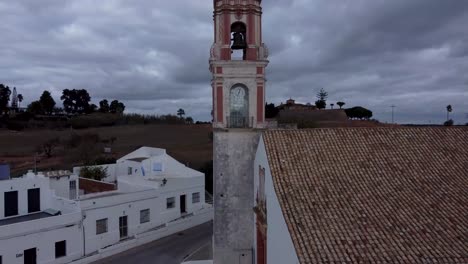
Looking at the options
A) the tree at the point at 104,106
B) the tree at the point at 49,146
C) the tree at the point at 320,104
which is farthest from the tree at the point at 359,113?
the tree at the point at 104,106

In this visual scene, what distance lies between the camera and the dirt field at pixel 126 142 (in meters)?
46.3

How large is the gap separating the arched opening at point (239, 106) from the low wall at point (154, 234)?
1035 cm

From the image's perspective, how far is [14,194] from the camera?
2017 centimetres

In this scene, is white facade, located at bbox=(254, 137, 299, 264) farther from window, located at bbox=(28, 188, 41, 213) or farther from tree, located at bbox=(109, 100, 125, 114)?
tree, located at bbox=(109, 100, 125, 114)

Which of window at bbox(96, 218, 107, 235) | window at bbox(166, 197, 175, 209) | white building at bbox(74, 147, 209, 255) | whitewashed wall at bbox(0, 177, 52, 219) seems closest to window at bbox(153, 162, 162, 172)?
white building at bbox(74, 147, 209, 255)

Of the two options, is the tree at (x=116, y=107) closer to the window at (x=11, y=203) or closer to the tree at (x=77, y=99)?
the tree at (x=77, y=99)

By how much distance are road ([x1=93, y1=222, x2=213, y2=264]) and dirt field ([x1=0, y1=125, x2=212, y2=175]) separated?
18960 mm

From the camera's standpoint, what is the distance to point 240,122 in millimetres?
15164

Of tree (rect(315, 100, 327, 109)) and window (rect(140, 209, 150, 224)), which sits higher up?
tree (rect(315, 100, 327, 109))

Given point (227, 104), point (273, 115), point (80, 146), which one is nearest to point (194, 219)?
point (227, 104)

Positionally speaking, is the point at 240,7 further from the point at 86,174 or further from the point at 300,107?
the point at 300,107

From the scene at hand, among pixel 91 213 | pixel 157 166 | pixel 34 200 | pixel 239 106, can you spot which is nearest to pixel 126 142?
pixel 157 166

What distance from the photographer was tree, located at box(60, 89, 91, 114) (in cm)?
8450

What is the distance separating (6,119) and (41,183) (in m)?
54.7
